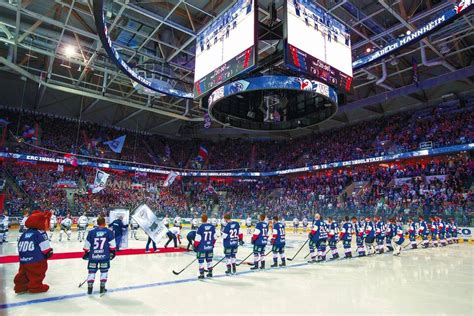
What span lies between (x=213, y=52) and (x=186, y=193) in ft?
101

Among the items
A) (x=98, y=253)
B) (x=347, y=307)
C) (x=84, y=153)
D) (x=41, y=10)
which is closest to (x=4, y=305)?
(x=98, y=253)

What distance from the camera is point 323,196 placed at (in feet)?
105

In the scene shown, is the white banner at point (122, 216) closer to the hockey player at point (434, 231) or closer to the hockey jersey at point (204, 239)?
the hockey jersey at point (204, 239)

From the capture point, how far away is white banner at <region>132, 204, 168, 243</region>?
42.9ft

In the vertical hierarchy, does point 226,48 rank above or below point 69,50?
below

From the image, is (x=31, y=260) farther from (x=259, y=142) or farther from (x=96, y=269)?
(x=259, y=142)

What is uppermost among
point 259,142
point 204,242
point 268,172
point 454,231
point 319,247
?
point 259,142

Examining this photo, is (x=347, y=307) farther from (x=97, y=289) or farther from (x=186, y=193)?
(x=186, y=193)

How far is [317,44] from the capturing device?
1012cm

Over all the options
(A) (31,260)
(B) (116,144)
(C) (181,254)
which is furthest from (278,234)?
(B) (116,144)

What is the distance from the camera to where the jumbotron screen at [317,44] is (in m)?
9.41

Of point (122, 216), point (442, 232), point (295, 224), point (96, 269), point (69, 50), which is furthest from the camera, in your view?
point (295, 224)

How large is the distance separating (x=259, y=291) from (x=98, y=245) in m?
3.73

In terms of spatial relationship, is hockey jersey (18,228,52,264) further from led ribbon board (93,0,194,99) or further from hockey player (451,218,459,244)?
hockey player (451,218,459,244)
